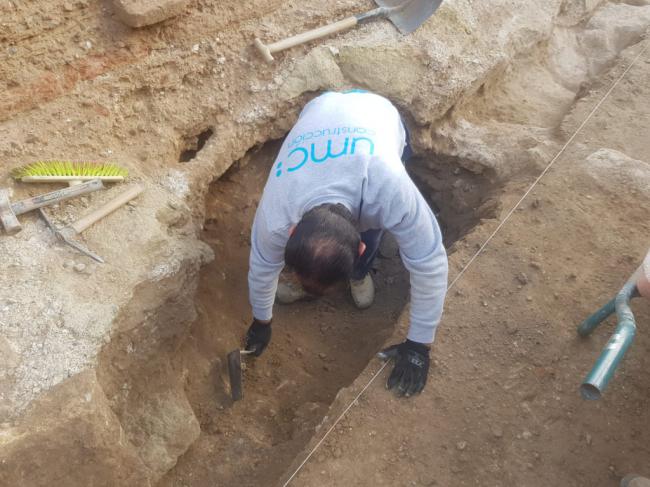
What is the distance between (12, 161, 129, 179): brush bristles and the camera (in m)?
2.79

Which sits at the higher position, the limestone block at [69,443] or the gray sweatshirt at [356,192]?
the gray sweatshirt at [356,192]

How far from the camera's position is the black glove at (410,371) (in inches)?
105

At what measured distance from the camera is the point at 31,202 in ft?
8.82

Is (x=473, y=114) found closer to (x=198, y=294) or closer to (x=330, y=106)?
(x=330, y=106)

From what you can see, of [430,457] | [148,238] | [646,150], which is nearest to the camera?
[430,457]

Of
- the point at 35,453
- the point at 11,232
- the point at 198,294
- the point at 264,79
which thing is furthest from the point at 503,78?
the point at 35,453

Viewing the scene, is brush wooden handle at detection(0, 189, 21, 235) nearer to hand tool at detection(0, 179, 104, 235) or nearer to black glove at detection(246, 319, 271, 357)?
hand tool at detection(0, 179, 104, 235)

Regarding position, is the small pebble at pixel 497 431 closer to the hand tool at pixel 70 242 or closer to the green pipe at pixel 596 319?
the green pipe at pixel 596 319

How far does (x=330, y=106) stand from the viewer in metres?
2.61

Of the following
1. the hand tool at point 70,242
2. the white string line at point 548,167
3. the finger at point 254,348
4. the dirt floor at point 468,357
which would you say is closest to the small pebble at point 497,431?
the dirt floor at point 468,357

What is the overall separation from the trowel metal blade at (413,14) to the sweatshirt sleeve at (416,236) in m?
1.97

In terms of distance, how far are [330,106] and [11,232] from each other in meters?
1.53

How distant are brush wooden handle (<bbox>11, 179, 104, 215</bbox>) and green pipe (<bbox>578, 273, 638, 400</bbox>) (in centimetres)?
230

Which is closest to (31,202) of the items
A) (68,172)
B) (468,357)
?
(68,172)
